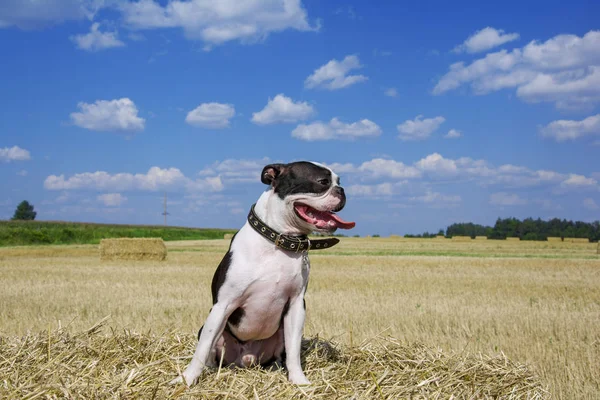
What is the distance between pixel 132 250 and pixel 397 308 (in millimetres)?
16689

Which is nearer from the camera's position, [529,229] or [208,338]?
[208,338]

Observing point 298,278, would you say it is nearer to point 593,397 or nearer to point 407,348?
point 407,348

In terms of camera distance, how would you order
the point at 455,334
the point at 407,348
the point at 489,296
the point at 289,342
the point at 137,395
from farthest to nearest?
the point at 489,296
the point at 455,334
the point at 407,348
the point at 289,342
the point at 137,395

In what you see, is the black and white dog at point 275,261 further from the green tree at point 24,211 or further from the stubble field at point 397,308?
the green tree at point 24,211

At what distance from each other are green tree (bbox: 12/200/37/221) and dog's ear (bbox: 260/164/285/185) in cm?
10427

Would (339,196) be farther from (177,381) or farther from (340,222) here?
(177,381)

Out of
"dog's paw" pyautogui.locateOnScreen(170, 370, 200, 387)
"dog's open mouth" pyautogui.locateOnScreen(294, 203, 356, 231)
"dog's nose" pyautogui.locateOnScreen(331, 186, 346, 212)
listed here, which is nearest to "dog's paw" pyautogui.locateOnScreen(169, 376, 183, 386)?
"dog's paw" pyautogui.locateOnScreen(170, 370, 200, 387)

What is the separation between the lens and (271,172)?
14.3ft

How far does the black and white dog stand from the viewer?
4.30m

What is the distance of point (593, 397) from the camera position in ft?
17.8

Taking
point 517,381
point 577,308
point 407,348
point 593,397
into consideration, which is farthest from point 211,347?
point 577,308

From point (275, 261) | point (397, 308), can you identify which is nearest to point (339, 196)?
point (275, 261)

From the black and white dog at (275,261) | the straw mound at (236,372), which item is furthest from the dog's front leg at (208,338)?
the straw mound at (236,372)

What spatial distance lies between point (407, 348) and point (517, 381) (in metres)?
1.02
